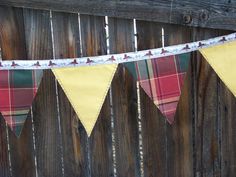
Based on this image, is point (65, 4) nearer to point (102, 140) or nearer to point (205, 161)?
point (102, 140)

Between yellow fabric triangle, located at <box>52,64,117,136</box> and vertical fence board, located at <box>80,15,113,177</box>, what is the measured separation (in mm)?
151

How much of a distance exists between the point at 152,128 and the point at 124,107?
0.24 meters

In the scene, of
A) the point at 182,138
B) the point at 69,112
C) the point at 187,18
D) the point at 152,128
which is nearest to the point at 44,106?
the point at 69,112

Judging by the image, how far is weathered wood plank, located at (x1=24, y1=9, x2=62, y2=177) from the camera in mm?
2418

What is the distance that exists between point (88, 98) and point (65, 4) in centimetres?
56

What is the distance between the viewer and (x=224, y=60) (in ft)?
8.01

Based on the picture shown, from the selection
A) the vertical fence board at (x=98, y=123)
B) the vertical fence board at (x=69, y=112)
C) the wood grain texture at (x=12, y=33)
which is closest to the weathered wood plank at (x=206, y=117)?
the vertical fence board at (x=98, y=123)

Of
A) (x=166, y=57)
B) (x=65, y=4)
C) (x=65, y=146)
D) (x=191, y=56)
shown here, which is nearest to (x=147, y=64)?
(x=166, y=57)

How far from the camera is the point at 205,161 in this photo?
2760mm

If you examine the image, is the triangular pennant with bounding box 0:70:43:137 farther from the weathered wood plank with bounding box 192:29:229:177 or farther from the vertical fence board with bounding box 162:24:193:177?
the weathered wood plank with bounding box 192:29:229:177

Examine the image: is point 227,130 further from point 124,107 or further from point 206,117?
point 124,107

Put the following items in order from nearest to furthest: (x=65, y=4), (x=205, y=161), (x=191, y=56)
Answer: (x=65, y=4), (x=191, y=56), (x=205, y=161)

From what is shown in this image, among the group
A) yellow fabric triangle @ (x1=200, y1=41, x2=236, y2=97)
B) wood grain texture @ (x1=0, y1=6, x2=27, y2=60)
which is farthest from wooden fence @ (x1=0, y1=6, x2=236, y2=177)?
yellow fabric triangle @ (x1=200, y1=41, x2=236, y2=97)

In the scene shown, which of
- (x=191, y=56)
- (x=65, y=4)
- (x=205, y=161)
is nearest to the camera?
(x=65, y=4)
